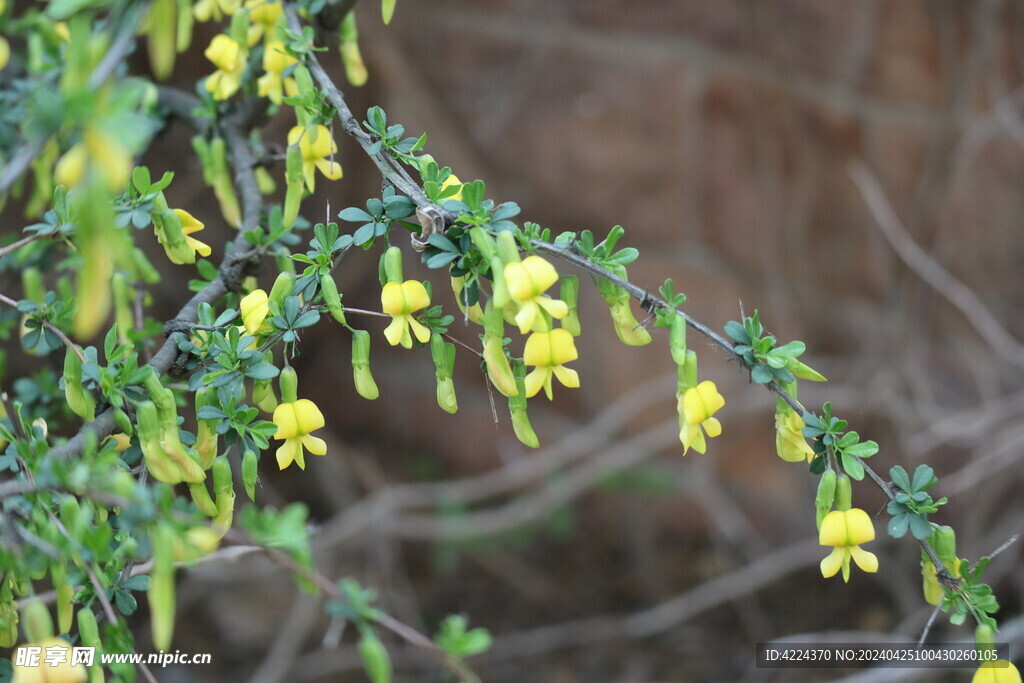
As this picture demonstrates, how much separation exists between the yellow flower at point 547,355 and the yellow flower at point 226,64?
1.16 ft

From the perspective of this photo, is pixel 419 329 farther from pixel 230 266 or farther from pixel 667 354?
pixel 667 354

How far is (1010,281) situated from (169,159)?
58.3 inches

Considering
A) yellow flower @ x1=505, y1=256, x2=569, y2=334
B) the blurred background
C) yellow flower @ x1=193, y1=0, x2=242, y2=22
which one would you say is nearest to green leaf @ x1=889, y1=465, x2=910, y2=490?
yellow flower @ x1=505, y1=256, x2=569, y2=334

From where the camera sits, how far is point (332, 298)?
0.44m

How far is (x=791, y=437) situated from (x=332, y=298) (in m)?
0.26

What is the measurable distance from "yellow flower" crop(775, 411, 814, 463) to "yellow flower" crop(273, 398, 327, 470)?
0.82 feet

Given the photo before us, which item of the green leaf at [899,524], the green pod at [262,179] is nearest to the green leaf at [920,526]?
the green leaf at [899,524]

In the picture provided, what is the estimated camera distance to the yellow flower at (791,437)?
0.46m

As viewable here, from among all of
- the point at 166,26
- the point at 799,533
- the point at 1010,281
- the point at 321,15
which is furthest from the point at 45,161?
the point at 1010,281

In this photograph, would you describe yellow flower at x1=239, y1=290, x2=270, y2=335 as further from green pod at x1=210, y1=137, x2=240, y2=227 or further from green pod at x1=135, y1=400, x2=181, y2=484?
green pod at x1=210, y1=137, x2=240, y2=227

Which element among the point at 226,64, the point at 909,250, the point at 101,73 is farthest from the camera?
the point at 909,250

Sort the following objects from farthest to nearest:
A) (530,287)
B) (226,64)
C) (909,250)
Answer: (909,250) < (226,64) < (530,287)

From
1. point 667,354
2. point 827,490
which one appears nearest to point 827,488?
point 827,490

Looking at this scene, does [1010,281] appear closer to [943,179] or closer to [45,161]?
[943,179]
